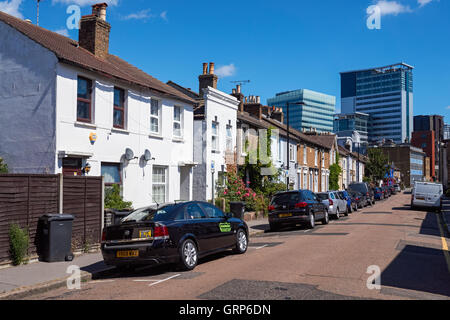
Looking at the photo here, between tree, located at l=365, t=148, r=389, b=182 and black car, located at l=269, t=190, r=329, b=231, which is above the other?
tree, located at l=365, t=148, r=389, b=182

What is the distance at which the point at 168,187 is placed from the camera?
20.2 metres

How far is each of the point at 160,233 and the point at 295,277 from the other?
9.82 feet

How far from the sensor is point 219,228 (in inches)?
451

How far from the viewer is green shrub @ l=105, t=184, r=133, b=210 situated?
14.9m

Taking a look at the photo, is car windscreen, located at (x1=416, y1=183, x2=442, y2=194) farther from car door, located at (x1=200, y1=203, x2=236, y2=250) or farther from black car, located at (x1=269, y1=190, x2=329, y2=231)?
car door, located at (x1=200, y1=203, x2=236, y2=250)

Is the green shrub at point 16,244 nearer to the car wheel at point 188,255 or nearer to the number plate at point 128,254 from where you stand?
A: the number plate at point 128,254

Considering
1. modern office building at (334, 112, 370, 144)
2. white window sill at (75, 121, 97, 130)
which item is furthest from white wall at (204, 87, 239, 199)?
modern office building at (334, 112, 370, 144)

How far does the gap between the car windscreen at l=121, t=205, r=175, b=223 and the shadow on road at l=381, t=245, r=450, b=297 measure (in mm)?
4752

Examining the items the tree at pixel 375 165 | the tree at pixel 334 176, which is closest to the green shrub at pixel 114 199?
the tree at pixel 334 176

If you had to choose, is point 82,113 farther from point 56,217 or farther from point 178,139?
point 178,139

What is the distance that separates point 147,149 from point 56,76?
520 cm

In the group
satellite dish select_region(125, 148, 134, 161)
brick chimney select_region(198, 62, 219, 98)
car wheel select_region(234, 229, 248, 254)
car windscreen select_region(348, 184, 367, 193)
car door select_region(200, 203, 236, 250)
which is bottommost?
car wheel select_region(234, 229, 248, 254)

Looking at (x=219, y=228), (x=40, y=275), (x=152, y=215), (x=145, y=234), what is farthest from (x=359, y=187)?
(x=40, y=275)

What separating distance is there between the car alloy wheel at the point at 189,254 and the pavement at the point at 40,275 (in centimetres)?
183
